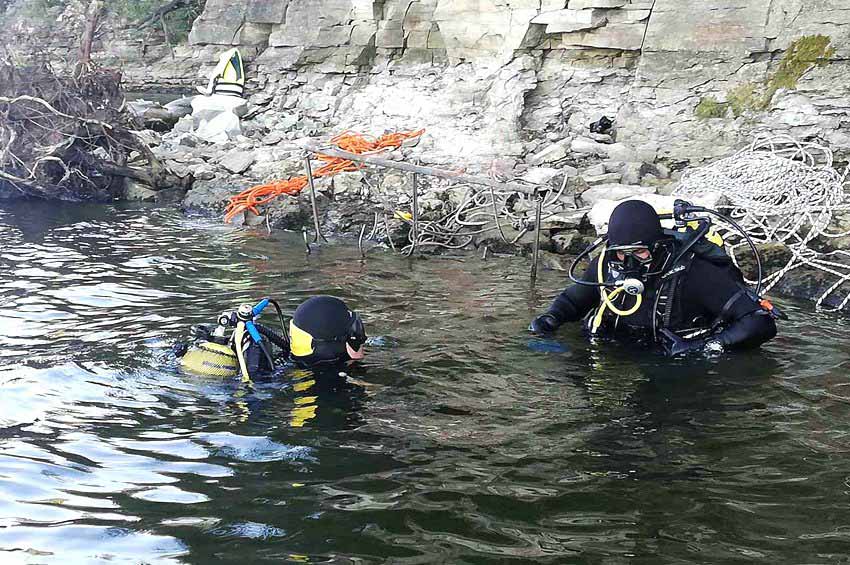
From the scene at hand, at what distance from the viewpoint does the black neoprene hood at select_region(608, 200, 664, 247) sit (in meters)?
4.64

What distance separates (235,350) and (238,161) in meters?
8.11

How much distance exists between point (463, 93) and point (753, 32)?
4.26 m

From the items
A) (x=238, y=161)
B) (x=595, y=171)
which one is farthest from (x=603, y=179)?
(x=238, y=161)

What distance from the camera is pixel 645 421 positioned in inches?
163

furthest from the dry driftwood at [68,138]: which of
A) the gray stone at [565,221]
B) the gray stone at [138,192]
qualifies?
the gray stone at [565,221]

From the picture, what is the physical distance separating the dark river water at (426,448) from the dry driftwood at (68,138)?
4.84 metres

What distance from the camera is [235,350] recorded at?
15.0 ft

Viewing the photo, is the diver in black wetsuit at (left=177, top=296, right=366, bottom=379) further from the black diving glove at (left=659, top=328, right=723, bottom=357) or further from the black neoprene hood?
the black diving glove at (left=659, top=328, right=723, bottom=357)

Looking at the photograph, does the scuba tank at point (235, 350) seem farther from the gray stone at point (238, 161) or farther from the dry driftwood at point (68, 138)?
the gray stone at point (238, 161)

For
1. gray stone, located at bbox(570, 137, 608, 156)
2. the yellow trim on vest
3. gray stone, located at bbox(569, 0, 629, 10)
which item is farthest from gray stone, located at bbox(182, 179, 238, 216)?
the yellow trim on vest

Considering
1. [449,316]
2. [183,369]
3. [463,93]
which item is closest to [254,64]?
[463,93]

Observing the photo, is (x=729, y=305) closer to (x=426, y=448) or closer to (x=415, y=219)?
(x=426, y=448)

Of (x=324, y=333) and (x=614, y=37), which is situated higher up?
(x=614, y=37)

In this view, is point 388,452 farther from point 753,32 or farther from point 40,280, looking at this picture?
point 753,32
